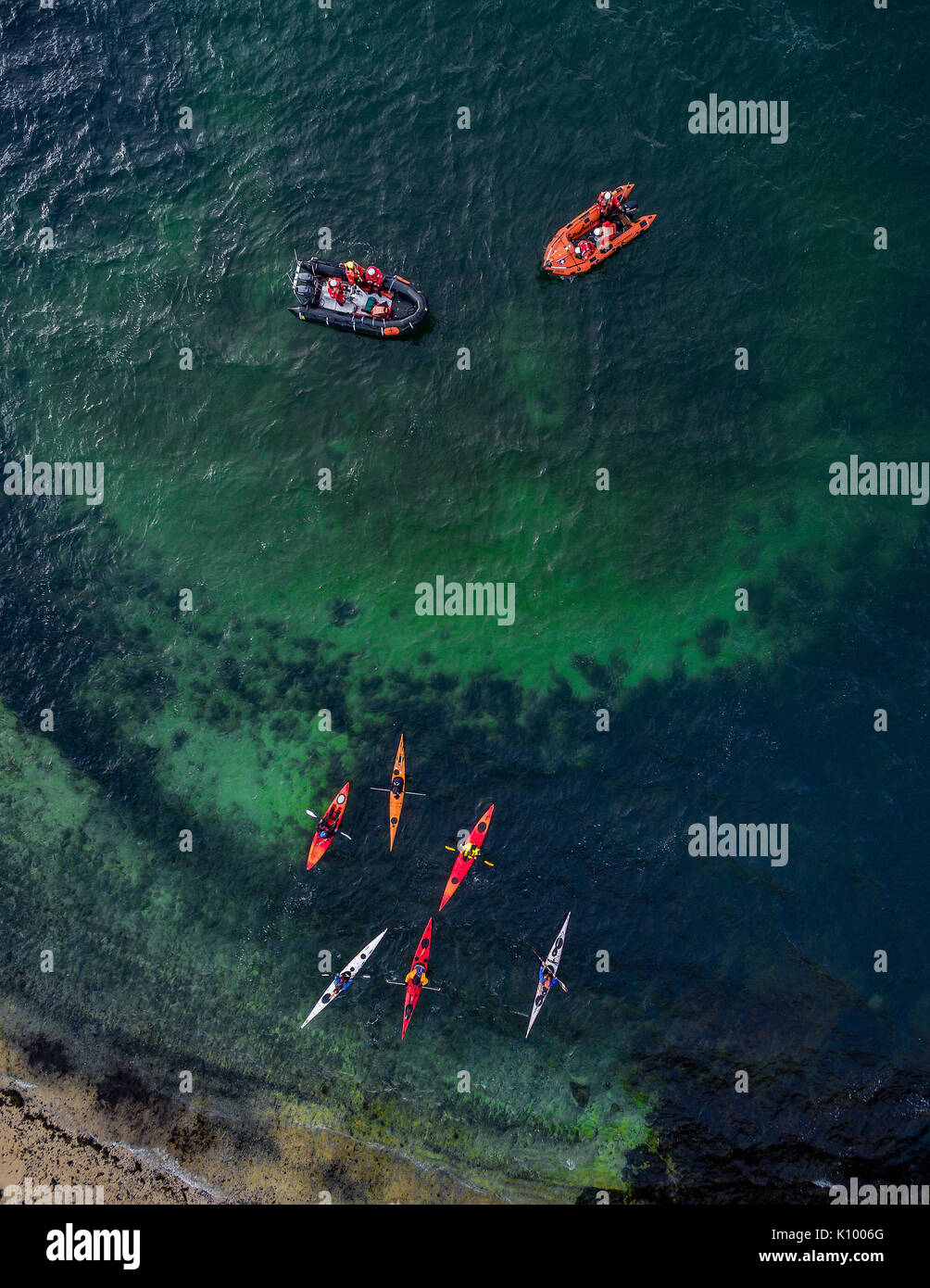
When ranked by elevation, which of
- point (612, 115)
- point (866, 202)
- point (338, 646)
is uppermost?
point (612, 115)

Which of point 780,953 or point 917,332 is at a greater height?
point 917,332

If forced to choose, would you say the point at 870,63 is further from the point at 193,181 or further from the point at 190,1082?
the point at 190,1082

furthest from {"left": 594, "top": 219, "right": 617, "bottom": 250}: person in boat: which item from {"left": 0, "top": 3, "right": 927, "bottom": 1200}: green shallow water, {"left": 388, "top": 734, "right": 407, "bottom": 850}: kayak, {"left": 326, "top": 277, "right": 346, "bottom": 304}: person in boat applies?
{"left": 388, "top": 734, "right": 407, "bottom": 850}: kayak

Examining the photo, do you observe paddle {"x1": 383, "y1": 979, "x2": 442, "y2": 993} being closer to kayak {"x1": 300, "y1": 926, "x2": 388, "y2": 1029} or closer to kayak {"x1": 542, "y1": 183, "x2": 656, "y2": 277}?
kayak {"x1": 300, "y1": 926, "x2": 388, "y2": 1029}

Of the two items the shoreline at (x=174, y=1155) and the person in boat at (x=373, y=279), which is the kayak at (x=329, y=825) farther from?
the person in boat at (x=373, y=279)

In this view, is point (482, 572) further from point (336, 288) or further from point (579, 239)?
point (579, 239)

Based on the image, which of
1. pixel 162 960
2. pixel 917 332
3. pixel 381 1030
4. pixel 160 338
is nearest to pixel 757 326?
pixel 917 332
